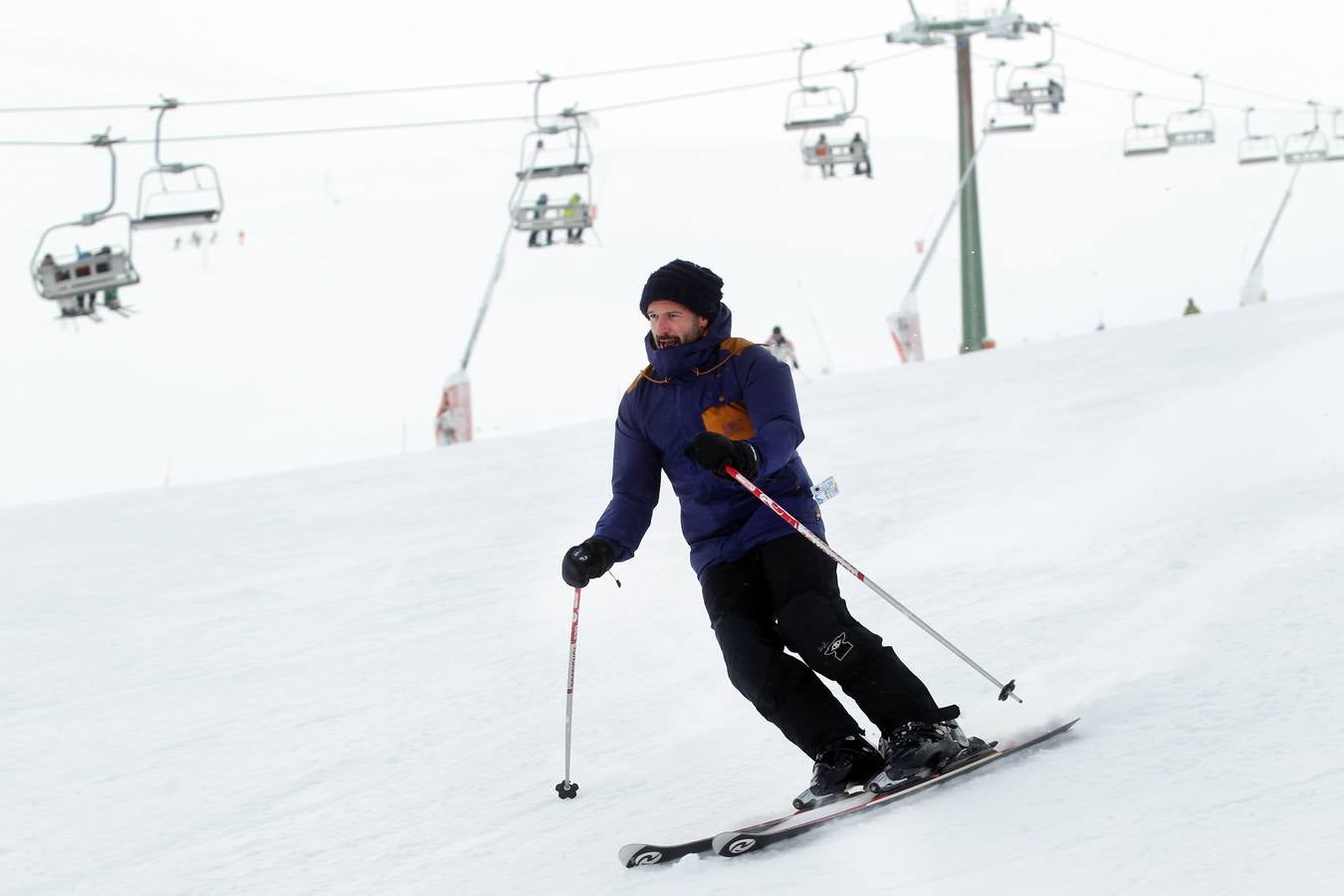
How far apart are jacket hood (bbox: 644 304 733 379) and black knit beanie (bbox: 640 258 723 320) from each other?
4cm

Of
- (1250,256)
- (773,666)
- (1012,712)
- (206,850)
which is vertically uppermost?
(1250,256)

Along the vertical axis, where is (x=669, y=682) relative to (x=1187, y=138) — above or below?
below

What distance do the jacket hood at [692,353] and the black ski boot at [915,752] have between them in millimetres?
955

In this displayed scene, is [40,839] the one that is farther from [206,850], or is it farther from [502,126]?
[502,126]

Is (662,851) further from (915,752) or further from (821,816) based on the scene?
(915,752)

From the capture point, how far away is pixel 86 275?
18.1 metres

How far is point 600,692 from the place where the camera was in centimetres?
454

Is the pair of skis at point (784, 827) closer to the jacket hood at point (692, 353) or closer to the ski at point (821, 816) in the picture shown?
the ski at point (821, 816)

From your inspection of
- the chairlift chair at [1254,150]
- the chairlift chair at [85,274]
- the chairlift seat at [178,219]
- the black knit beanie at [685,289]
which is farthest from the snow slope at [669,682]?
the chairlift chair at [1254,150]

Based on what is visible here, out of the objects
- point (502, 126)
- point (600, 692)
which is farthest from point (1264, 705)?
point (502, 126)

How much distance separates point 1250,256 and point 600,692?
164 feet

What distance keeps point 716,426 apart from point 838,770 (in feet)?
2.73

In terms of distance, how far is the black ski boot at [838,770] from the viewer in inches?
117

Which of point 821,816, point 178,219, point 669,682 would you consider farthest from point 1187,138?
point 821,816
